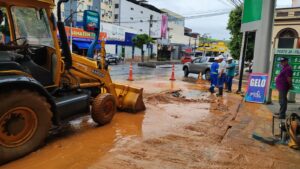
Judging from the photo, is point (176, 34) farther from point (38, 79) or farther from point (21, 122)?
point (21, 122)

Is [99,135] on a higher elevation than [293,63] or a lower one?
lower

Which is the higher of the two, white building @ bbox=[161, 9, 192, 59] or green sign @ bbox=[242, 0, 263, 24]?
white building @ bbox=[161, 9, 192, 59]

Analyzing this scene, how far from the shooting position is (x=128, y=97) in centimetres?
773

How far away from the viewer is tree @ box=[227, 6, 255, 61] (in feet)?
86.8

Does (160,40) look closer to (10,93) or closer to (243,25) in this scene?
(243,25)

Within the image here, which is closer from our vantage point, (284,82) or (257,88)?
(284,82)

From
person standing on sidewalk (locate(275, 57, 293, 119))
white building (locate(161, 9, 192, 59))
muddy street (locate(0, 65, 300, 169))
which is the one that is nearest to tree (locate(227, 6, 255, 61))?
person standing on sidewalk (locate(275, 57, 293, 119))

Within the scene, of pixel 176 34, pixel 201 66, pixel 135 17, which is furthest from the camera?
pixel 176 34

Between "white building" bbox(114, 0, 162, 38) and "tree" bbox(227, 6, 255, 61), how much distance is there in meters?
33.5

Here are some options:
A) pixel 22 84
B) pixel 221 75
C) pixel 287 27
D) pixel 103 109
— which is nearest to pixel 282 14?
pixel 287 27

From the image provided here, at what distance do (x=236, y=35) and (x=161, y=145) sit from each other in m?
24.9

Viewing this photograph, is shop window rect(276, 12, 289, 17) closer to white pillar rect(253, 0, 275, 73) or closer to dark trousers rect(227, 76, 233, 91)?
dark trousers rect(227, 76, 233, 91)

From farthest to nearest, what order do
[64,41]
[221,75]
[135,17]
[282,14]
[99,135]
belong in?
1. [135,17]
2. [282,14]
3. [221,75]
4. [99,135]
5. [64,41]

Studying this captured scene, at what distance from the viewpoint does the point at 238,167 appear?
436 centimetres
